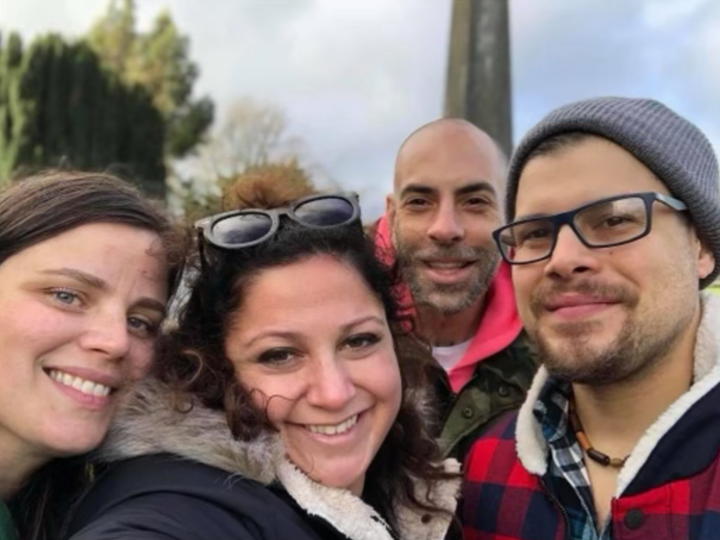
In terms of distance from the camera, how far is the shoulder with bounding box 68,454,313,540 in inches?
61.5

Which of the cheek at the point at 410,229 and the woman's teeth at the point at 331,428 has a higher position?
the cheek at the point at 410,229

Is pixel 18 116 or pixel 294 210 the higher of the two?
pixel 18 116

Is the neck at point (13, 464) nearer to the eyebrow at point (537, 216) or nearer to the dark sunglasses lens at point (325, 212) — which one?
the dark sunglasses lens at point (325, 212)

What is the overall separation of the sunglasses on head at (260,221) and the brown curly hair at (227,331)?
23mm

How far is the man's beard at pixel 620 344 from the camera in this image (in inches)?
82.1

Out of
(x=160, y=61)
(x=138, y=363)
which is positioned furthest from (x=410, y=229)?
(x=160, y=61)

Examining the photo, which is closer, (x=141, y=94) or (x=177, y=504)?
(x=177, y=504)

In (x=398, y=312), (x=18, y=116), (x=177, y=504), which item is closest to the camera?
(x=177, y=504)

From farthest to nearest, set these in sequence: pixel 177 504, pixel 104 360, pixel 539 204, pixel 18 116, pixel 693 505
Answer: pixel 18 116 < pixel 539 204 < pixel 104 360 < pixel 693 505 < pixel 177 504

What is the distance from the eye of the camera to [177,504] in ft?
5.42

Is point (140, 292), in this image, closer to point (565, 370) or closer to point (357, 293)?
point (357, 293)

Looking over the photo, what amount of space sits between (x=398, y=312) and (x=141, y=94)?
2938 cm

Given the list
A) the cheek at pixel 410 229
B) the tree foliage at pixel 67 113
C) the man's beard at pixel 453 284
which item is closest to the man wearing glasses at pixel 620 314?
the man's beard at pixel 453 284

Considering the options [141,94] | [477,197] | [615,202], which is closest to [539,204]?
[615,202]
